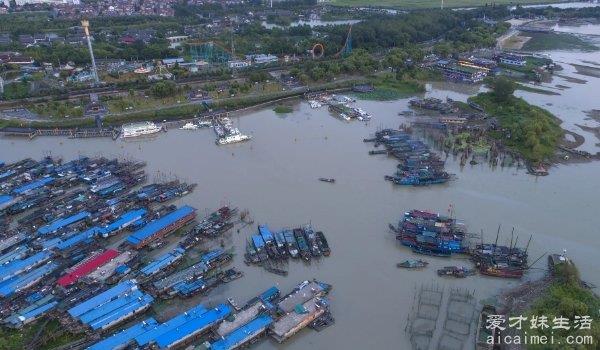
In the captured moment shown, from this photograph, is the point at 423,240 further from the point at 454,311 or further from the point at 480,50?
the point at 480,50

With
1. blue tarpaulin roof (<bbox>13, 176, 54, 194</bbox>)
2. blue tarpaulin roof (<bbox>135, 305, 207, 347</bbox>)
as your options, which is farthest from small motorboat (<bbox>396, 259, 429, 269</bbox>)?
blue tarpaulin roof (<bbox>13, 176, 54, 194</bbox>)

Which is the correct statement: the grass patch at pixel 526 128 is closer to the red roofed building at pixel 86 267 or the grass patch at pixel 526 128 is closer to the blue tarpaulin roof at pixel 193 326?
the blue tarpaulin roof at pixel 193 326

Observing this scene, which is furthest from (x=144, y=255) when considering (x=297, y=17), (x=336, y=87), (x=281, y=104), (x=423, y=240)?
(x=297, y=17)

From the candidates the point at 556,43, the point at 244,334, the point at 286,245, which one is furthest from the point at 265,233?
the point at 556,43

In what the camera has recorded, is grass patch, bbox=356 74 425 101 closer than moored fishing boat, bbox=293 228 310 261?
No

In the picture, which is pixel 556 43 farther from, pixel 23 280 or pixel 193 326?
pixel 23 280

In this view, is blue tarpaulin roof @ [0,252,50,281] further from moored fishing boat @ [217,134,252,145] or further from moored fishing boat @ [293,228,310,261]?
moored fishing boat @ [217,134,252,145]
